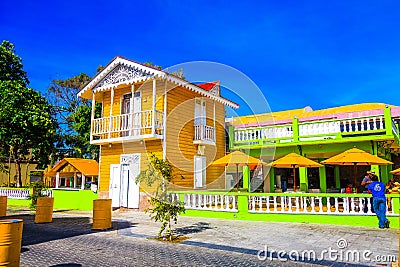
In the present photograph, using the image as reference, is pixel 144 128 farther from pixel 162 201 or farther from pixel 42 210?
pixel 162 201

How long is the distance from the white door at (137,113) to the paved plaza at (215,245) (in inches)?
210

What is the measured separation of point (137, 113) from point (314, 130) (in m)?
8.78

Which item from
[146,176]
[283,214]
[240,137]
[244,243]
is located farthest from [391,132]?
[146,176]

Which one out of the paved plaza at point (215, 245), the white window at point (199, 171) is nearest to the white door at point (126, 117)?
the white window at point (199, 171)

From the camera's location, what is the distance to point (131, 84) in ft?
52.1

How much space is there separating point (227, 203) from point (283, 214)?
2.18 meters

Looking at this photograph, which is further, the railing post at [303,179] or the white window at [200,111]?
the white window at [200,111]

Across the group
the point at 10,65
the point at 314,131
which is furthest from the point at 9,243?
the point at 10,65

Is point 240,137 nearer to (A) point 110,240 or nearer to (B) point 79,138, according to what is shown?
(A) point 110,240

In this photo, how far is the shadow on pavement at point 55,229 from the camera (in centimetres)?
865

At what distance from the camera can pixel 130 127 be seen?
1497 cm

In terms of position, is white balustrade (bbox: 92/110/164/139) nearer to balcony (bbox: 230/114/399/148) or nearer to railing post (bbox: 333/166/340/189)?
balcony (bbox: 230/114/399/148)

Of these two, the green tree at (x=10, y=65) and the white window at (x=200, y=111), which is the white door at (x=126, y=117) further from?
the green tree at (x=10, y=65)

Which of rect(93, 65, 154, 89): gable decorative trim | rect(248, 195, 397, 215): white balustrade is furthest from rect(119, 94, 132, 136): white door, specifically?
rect(248, 195, 397, 215): white balustrade
